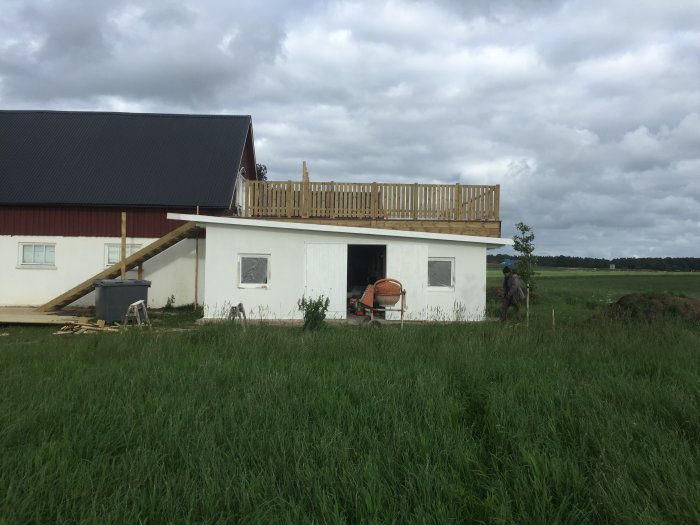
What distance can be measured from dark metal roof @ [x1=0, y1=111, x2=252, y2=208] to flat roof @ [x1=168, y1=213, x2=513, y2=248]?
3788mm

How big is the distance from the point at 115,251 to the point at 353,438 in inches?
683

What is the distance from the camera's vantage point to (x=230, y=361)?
6805 millimetres

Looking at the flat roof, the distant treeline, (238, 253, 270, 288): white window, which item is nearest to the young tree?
the flat roof

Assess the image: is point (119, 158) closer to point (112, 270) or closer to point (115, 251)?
point (115, 251)

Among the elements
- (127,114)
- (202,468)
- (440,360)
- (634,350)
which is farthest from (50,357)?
(127,114)

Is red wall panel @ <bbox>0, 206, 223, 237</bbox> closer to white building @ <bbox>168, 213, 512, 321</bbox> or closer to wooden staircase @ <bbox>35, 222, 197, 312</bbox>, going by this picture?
wooden staircase @ <bbox>35, 222, 197, 312</bbox>

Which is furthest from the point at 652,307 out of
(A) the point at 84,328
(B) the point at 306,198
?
(A) the point at 84,328

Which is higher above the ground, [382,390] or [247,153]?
[247,153]

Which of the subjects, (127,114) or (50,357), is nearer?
(50,357)

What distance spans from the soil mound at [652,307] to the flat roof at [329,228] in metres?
3.72

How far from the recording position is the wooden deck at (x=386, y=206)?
17.8 meters

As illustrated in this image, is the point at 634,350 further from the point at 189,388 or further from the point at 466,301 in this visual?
the point at 466,301

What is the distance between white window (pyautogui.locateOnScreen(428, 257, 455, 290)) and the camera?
16000 millimetres

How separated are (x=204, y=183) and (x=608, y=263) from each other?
81904mm
